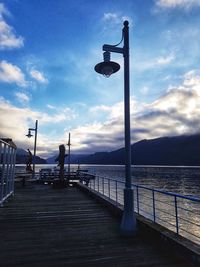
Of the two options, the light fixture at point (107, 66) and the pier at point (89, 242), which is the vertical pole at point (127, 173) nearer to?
the pier at point (89, 242)

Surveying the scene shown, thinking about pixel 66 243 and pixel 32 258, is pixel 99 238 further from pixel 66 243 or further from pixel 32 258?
pixel 32 258

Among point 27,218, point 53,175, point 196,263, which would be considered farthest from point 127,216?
point 53,175

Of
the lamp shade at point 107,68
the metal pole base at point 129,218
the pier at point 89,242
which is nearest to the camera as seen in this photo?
the pier at point 89,242

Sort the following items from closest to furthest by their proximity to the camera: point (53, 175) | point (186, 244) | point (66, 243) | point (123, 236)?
point (186, 244) < point (66, 243) < point (123, 236) < point (53, 175)

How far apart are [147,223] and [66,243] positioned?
2.15m

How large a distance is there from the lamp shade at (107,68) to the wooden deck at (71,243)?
436 centimetres

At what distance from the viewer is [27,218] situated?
9.08 m

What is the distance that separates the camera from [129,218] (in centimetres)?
680

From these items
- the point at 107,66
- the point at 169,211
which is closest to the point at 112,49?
the point at 107,66

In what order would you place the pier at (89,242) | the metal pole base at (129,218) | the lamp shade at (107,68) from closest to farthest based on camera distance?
the pier at (89,242), the metal pole base at (129,218), the lamp shade at (107,68)

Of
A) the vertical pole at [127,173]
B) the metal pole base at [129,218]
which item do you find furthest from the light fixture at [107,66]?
the metal pole base at [129,218]

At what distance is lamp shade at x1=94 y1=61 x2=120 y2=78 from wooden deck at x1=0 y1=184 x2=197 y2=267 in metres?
4.36

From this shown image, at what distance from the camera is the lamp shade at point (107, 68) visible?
7.00m

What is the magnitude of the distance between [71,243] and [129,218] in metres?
1.62
